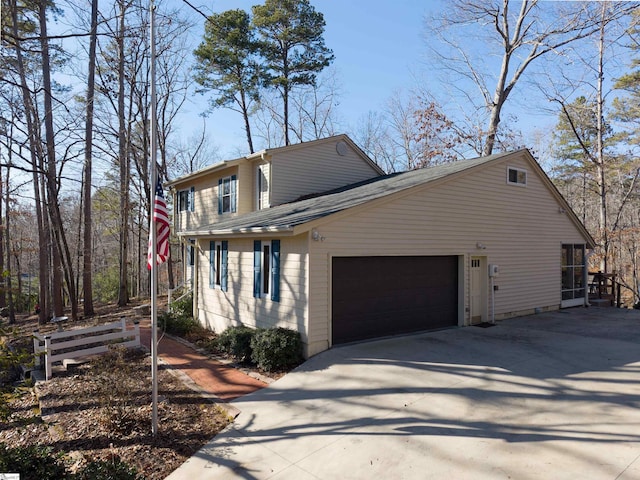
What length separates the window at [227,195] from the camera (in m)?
15.5

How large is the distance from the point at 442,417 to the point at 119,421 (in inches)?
183

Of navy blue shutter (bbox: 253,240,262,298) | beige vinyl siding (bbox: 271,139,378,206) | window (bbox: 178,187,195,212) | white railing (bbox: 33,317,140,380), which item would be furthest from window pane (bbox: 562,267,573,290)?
window (bbox: 178,187,195,212)

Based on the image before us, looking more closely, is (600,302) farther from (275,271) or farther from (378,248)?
(275,271)

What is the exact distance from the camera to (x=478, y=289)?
1191cm

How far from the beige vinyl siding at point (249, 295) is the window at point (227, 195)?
2.71m

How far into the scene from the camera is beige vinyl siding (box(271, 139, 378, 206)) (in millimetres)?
14547

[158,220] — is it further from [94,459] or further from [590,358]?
[590,358]

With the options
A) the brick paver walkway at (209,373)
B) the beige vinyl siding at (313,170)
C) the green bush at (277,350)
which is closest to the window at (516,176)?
the beige vinyl siding at (313,170)

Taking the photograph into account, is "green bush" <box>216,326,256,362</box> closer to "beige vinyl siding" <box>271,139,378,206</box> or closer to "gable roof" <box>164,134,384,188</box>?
"beige vinyl siding" <box>271,139,378,206</box>

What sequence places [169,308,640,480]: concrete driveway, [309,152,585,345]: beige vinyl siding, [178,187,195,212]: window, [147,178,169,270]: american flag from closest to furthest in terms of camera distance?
[169,308,640,480]: concrete driveway → [147,178,169,270]: american flag → [309,152,585,345]: beige vinyl siding → [178,187,195,212]: window

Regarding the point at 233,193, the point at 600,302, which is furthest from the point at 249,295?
the point at 600,302

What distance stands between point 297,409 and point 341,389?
0.95m

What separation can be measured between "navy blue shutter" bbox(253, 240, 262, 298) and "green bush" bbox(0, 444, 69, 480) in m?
5.85

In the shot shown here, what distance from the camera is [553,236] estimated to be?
14.0 meters
